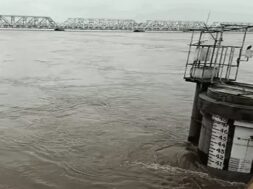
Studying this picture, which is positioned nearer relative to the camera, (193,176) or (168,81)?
(193,176)

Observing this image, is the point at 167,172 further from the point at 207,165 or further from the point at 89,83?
the point at 89,83

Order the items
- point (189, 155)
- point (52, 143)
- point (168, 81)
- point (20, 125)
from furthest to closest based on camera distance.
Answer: point (168, 81) → point (20, 125) → point (52, 143) → point (189, 155)

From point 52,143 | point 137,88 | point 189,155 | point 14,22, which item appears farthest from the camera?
point 14,22

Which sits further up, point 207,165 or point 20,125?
point 207,165

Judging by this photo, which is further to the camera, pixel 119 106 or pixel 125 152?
pixel 119 106

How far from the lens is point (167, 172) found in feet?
33.5

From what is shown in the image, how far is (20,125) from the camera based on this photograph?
14359mm

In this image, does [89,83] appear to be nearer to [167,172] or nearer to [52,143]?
[52,143]

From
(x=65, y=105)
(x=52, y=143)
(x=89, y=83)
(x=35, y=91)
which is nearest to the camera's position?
(x=52, y=143)

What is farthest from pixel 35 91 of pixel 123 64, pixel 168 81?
pixel 123 64

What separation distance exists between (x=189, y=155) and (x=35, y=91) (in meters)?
12.3

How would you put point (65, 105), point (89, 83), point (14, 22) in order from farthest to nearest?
point (14, 22), point (89, 83), point (65, 105)

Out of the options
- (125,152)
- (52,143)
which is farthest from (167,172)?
(52,143)

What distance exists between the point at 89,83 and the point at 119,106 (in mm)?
7166
